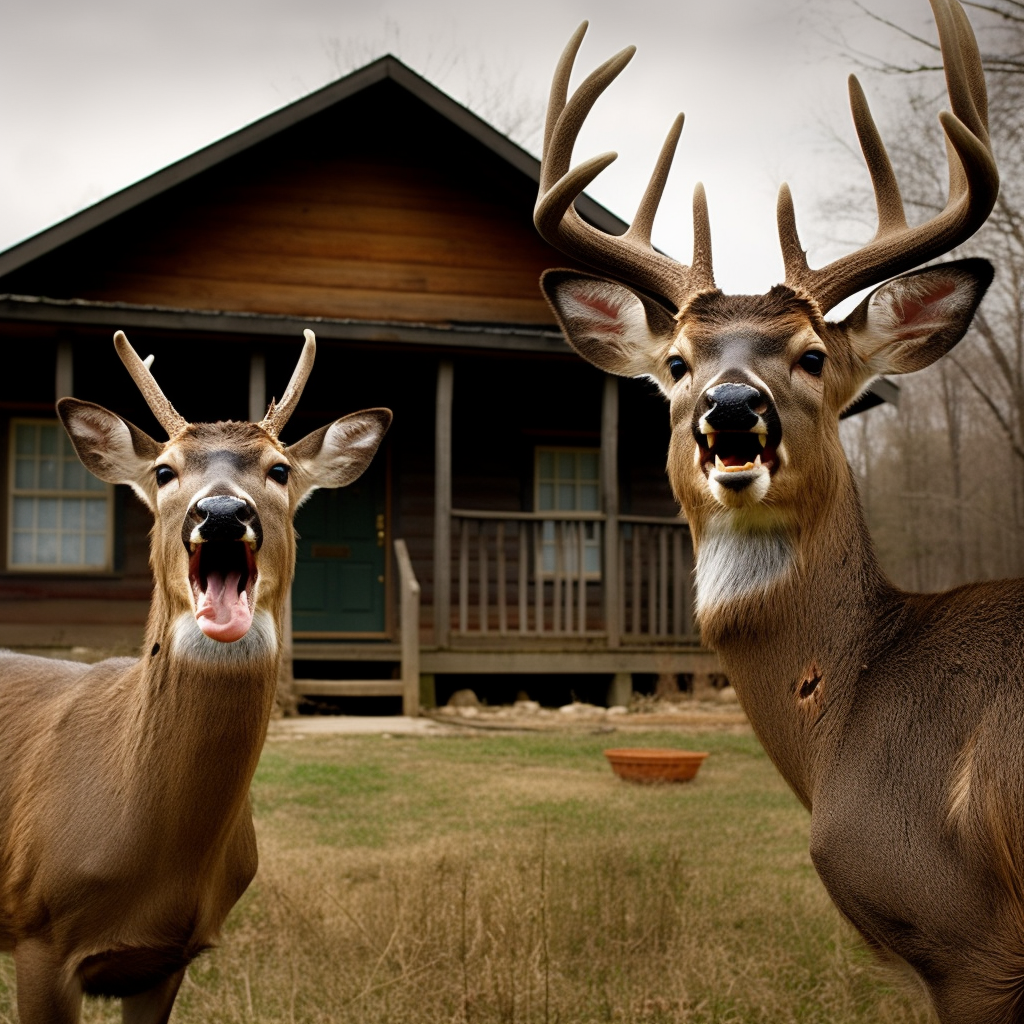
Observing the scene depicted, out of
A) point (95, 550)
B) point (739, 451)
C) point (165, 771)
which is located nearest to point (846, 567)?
point (739, 451)

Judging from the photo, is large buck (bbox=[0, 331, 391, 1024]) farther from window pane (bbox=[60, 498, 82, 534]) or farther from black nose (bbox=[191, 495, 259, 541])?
window pane (bbox=[60, 498, 82, 534])

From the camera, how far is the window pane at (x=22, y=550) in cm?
1395

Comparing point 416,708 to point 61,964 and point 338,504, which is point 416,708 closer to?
point 338,504

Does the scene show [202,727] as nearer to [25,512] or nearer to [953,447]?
[25,512]

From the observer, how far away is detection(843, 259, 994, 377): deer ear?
10.9 feet

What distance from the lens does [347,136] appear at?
14.5m

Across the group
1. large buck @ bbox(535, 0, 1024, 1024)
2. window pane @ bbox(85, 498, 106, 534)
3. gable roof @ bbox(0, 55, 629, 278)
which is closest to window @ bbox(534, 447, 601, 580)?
gable roof @ bbox(0, 55, 629, 278)

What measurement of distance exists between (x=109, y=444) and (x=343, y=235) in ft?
35.8

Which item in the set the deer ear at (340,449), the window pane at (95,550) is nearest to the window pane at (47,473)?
the window pane at (95,550)

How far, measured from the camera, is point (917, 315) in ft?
11.1

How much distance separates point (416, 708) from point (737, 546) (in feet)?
30.8

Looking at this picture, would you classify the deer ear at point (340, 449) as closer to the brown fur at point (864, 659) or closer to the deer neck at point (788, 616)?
the brown fur at point (864, 659)

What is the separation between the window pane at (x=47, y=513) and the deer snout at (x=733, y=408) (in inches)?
500

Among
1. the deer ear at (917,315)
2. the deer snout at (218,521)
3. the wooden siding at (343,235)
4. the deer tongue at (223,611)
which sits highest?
the wooden siding at (343,235)
